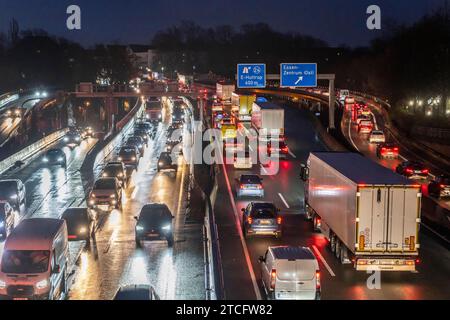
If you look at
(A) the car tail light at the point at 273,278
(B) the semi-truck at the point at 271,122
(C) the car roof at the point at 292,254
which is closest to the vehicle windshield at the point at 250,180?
(C) the car roof at the point at 292,254

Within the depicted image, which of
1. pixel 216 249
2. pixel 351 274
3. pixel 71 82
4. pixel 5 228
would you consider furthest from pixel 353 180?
pixel 71 82

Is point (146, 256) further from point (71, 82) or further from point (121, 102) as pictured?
point (121, 102)

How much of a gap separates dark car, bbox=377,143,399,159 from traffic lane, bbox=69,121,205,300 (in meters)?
20.2

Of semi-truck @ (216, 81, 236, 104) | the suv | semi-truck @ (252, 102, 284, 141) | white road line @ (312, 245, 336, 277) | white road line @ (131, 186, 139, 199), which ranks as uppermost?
semi-truck @ (216, 81, 236, 104)

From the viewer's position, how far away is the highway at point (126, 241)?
64.7 ft

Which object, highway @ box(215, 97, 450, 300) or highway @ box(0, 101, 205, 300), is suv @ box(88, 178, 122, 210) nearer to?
highway @ box(0, 101, 205, 300)

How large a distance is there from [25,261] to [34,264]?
11.4 inches

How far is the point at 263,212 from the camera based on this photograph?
24922 mm

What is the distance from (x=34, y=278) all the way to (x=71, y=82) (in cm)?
10198

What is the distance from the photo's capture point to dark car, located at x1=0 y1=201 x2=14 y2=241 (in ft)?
83.7

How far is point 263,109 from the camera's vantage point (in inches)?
2154

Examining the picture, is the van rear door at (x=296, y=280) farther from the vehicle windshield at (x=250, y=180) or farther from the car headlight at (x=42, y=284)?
the vehicle windshield at (x=250, y=180)

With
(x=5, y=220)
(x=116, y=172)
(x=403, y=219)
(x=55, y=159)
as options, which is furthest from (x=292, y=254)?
(x=55, y=159)

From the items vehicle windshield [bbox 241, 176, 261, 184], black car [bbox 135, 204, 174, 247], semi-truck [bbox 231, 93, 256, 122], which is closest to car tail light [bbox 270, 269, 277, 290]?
black car [bbox 135, 204, 174, 247]
